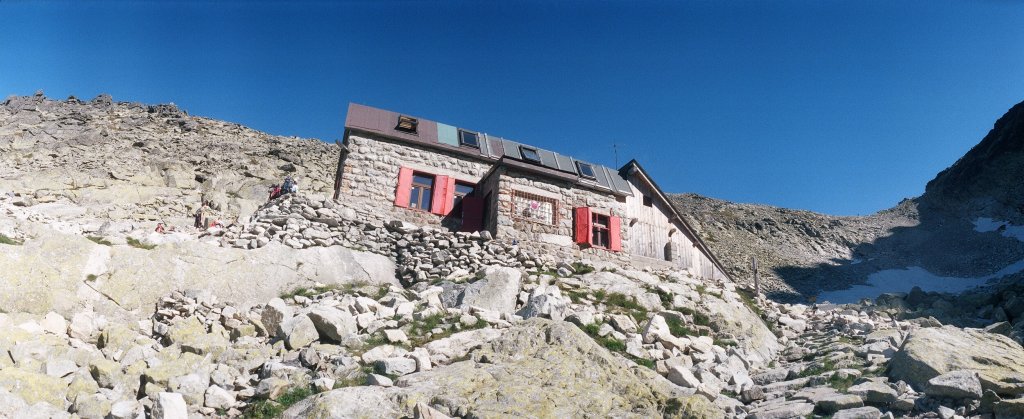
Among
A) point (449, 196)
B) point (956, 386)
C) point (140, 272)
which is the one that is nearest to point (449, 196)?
point (449, 196)

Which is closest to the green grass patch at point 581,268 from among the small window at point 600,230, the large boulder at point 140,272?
the small window at point 600,230

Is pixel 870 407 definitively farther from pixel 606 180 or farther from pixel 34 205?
pixel 34 205

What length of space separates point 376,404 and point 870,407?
7.77 metres

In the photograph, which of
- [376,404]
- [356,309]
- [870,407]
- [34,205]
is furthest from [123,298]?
[34,205]

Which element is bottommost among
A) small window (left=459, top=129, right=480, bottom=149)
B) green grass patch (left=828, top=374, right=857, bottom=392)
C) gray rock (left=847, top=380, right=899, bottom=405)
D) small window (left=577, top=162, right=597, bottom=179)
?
gray rock (left=847, top=380, right=899, bottom=405)

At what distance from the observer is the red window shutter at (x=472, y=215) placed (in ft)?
71.9

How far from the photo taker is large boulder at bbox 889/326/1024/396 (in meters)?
9.02

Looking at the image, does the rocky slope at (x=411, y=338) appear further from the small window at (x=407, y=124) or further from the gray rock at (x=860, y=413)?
the small window at (x=407, y=124)

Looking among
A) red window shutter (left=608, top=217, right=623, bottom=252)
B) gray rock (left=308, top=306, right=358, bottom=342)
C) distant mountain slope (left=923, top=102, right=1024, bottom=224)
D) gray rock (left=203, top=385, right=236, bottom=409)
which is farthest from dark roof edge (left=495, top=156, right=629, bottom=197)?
distant mountain slope (left=923, top=102, right=1024, bottom=224)

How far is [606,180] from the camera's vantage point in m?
25.7

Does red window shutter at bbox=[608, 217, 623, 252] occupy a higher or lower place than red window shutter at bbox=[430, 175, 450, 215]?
lower

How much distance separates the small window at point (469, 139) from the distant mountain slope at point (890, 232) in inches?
1764

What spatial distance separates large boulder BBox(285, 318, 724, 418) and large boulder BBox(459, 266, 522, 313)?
4.39 meters

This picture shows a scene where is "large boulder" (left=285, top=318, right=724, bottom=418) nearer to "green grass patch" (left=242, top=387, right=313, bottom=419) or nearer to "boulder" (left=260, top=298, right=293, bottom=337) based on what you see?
"green grass patch" (left=242, top=387, right=313, bottom=419)
